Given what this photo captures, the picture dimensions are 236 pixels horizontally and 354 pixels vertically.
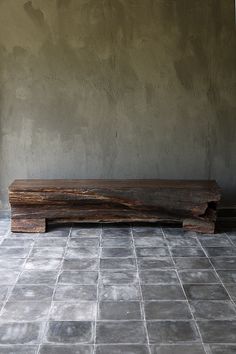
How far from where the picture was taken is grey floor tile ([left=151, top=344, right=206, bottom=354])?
7.41 feet

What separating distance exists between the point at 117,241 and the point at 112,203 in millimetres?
461

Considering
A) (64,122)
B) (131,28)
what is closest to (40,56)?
(64,122)

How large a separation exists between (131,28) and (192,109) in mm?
1167

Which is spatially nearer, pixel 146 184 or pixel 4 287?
pixel 4 287

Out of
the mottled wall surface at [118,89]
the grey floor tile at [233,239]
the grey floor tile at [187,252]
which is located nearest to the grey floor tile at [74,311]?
the grey floor tile at [187,252]

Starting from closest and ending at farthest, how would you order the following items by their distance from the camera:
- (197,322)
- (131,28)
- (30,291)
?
(197,322)
(30,291)
(131,28)

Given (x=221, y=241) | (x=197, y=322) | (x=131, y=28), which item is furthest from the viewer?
(x=131, y=28)

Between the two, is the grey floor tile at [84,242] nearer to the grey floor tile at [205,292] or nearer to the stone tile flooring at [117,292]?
the stone tile flooring at [117,292]

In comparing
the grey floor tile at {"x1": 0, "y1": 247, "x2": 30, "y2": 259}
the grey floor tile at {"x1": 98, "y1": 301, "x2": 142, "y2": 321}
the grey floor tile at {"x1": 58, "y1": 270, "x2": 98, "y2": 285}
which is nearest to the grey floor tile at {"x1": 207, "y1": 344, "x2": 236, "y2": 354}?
the grey floor tile at {"x1": 98, "y1": 301, "x2": 142, "y2": 321}

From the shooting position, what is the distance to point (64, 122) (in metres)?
4.88

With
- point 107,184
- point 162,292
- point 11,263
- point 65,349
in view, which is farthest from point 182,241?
point 65,349

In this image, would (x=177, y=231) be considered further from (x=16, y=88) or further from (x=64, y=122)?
(x=16, y=88)

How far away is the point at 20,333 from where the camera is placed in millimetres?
2438

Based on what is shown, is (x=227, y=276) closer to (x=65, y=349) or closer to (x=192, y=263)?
(x=192, y=263)
